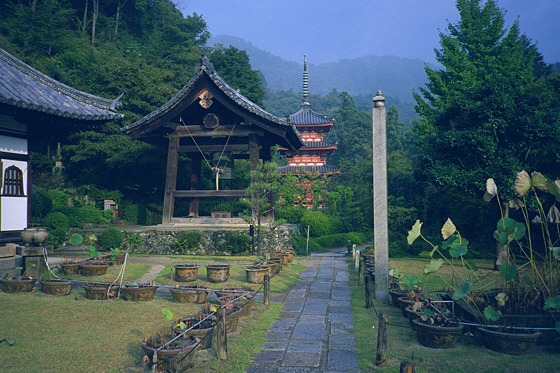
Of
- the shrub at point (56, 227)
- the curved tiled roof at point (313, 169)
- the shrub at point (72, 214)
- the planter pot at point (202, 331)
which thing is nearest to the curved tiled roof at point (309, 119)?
the curved tiled roof at point (313, 169)

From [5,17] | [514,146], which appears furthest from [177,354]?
[5,17]

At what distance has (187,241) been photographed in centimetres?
1722

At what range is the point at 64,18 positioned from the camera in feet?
126

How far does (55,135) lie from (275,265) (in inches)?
317

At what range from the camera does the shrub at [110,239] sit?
16078 mm

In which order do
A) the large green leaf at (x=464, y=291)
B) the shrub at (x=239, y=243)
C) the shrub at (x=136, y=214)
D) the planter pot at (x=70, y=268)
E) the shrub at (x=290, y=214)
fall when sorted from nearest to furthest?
the large green leaf at (x=464, y=291), the planter pot at (x=70, y=268), the shrub at (x=239, y=243), the shrub at (x=136, y=214), the shrub at (x=290, y=214)

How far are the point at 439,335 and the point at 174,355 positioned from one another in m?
3.74

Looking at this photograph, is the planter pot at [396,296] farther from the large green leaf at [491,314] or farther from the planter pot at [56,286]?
the planter pot at [56,286]

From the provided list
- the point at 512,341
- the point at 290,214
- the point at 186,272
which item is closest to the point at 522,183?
the point at 512,341

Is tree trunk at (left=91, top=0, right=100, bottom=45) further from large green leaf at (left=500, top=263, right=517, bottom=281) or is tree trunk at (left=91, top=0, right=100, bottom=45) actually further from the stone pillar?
large green leaf at (left=500, top=263, right=517, bottom=281)

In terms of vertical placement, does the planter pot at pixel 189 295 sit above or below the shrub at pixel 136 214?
below

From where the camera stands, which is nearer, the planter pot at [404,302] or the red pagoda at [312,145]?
the planter pot at [404,302]

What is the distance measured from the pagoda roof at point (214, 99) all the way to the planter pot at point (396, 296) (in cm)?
1032

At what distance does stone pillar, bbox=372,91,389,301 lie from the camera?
887 cm
